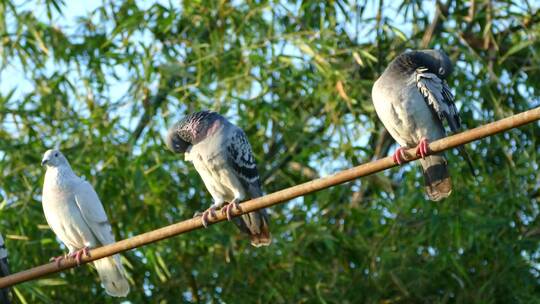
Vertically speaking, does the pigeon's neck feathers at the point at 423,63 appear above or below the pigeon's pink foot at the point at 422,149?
above

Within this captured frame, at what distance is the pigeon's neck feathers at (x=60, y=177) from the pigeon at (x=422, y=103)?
6.75 feet

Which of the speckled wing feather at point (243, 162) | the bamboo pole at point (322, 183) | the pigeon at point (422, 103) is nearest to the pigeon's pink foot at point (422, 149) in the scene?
the bamboo pole at point (322, 183)

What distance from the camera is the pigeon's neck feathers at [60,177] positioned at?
7297 millimetres

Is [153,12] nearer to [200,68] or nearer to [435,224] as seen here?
[200,68]

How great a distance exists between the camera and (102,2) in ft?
30.9

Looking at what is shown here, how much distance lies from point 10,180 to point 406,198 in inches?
107

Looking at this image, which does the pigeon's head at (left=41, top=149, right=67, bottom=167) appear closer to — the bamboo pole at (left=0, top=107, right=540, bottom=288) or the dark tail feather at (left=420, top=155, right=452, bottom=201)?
the bamboo pole at (left=0, top=107, right=540, bottom=288)

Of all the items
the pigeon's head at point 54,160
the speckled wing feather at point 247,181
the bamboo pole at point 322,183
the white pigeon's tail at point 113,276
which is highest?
the pigeon's head at point 54,160

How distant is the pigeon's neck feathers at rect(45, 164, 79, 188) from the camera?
730 centimetres

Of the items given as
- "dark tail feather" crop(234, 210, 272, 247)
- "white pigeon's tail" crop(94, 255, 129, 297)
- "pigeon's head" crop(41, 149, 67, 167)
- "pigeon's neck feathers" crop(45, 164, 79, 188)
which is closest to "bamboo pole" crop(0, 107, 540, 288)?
"dark tail feather" crop(234, 210, 272, 247)

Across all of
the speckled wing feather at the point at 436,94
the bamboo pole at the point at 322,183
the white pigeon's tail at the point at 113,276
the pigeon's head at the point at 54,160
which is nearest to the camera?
the bamboo pole at the point at 322,183

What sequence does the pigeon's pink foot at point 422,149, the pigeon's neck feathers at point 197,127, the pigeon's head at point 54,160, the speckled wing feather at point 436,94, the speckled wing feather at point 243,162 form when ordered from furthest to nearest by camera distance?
the pigeon's head at point 54,160
the speckled wing feather at point 243,162
the pigeon's neck feathers at point 197,127
the speckled wing feather at point 436,94
the pigeon's pink foot at point 422,149

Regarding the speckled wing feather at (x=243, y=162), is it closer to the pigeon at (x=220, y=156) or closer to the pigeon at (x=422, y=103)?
the pigeon at (x=220, y=156)

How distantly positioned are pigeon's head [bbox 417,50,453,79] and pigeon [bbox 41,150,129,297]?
222 cm
